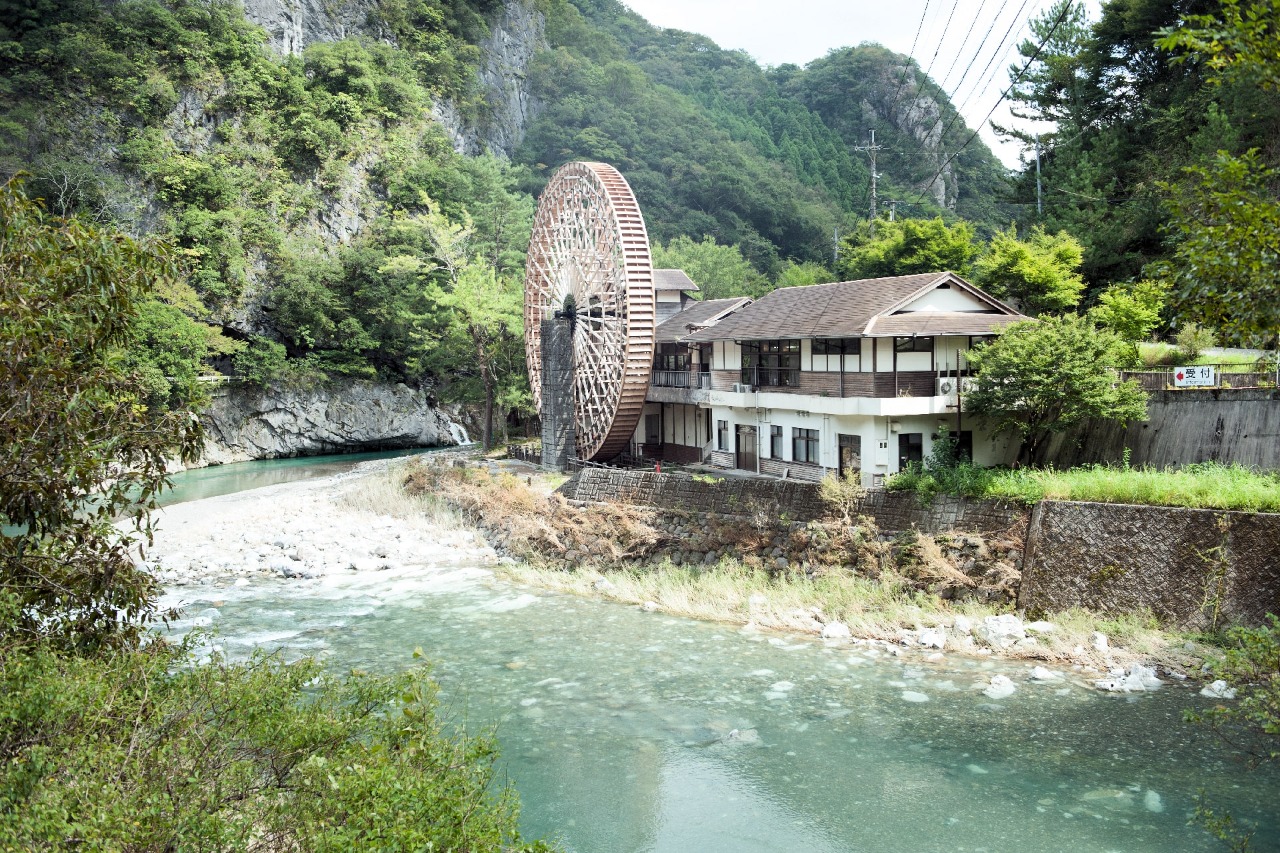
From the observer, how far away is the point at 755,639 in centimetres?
1608

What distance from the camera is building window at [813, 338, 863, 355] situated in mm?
20484

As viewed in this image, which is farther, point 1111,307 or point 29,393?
point 1111,307

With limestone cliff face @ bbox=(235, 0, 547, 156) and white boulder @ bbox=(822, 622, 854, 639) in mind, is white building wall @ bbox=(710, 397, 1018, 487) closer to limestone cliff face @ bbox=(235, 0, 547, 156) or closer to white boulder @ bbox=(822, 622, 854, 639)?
white boulder @ bbox=(822, 622, 854, 639)

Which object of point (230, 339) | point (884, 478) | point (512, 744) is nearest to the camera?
point (512, 744)

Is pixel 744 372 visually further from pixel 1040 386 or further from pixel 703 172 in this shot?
pixel 703 172

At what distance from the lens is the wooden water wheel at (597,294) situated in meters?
24.4

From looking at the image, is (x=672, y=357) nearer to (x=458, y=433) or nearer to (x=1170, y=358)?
(x=1170, y=358)

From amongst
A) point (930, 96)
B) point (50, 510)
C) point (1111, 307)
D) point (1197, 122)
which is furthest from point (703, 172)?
point (50, 510)

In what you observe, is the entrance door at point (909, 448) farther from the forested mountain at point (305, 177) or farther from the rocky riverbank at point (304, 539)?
the forested mountain at point (305, 177)

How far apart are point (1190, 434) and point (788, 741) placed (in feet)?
33.2

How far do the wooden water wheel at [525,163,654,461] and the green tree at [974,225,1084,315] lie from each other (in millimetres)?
9700

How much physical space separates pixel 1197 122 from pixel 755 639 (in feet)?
65.6

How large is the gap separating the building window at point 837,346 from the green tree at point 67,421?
14.8 metres

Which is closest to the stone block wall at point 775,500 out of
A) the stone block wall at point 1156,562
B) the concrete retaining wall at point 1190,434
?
the stone block wall at point 1156,562
